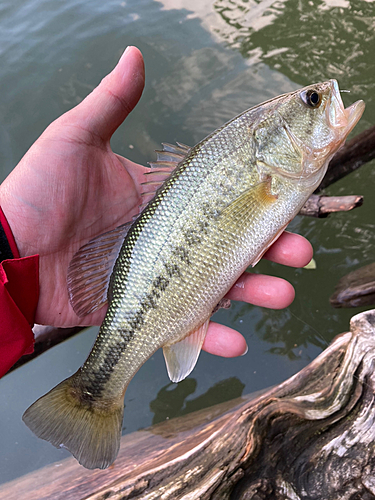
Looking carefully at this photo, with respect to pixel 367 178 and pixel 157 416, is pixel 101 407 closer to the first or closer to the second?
pixel 157 416

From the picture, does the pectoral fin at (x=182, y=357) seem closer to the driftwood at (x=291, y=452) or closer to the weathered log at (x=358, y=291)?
the driftwood at (x=291, y=452)

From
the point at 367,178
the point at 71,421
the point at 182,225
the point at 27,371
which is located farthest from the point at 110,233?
the point at 367,178

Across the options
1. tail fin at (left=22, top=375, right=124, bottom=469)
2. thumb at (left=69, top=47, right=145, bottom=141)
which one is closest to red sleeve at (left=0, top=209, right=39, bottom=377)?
tail fin at (left=22, top=375, right=124, bottom=469)

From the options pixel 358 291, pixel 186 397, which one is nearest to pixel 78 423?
pixel 186 397

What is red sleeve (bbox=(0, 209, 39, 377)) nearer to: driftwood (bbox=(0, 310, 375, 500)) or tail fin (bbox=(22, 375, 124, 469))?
tail fin (bbox=(22, 375, 124, 469))

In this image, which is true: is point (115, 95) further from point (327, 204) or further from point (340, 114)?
point (327, 204)

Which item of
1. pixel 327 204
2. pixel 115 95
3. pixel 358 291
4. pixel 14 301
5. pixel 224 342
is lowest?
pixel 358 291
